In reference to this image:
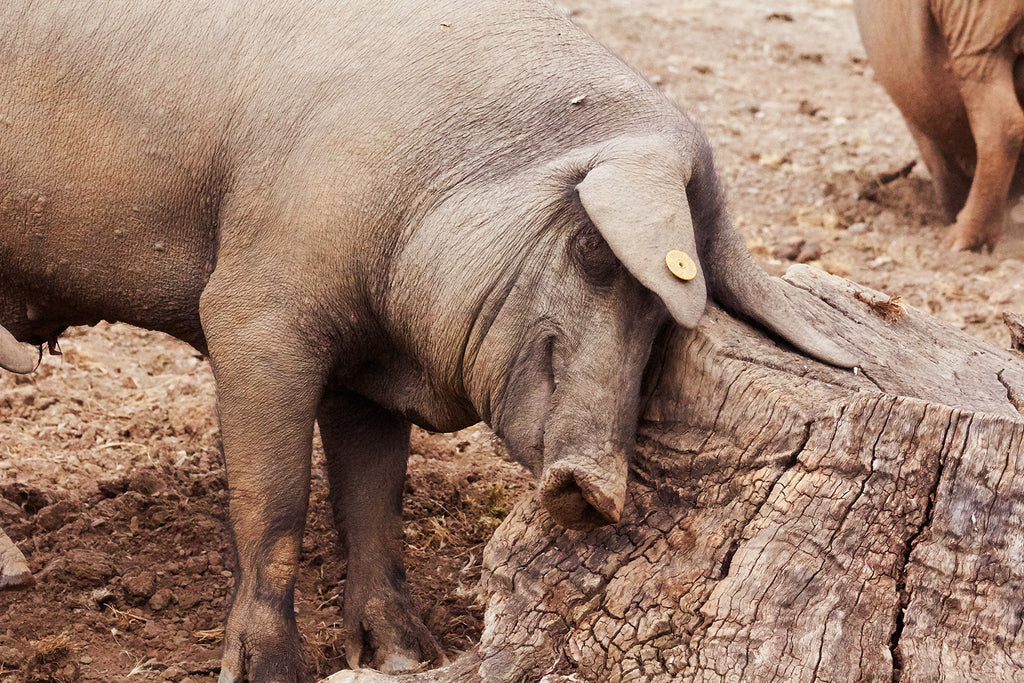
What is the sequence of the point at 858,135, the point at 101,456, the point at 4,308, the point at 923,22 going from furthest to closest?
the point at 858,135 → the point at 923,22 → the point at 101,456 → the point at 4,308

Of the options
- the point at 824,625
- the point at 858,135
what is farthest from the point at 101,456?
the point at 858,135

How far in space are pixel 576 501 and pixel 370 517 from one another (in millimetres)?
1196

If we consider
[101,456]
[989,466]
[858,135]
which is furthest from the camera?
[858,135]

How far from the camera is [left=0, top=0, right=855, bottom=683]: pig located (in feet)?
9.52

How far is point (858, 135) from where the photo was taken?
343 inches

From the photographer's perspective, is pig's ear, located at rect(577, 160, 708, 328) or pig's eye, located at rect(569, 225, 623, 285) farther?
pig's eye, located at rect(569, 225, 623, 285)

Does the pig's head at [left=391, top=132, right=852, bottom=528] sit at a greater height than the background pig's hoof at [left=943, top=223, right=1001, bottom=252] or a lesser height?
greater

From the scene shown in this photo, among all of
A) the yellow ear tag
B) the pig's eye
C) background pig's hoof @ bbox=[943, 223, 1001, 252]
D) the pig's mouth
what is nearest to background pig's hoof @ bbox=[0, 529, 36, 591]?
the pig's mouth

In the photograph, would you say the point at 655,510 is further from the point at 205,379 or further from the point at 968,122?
the point at 968,122

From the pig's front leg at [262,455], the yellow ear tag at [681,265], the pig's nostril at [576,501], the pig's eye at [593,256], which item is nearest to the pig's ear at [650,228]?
the yellow ear tag at [681,265]

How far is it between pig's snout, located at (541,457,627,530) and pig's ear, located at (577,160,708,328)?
1.39 feet

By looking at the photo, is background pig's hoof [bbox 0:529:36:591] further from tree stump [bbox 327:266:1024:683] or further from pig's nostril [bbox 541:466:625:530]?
pig's nostril [bbox 541:466:625:530]

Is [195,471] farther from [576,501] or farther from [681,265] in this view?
[681,265]

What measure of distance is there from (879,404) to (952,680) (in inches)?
25.2
